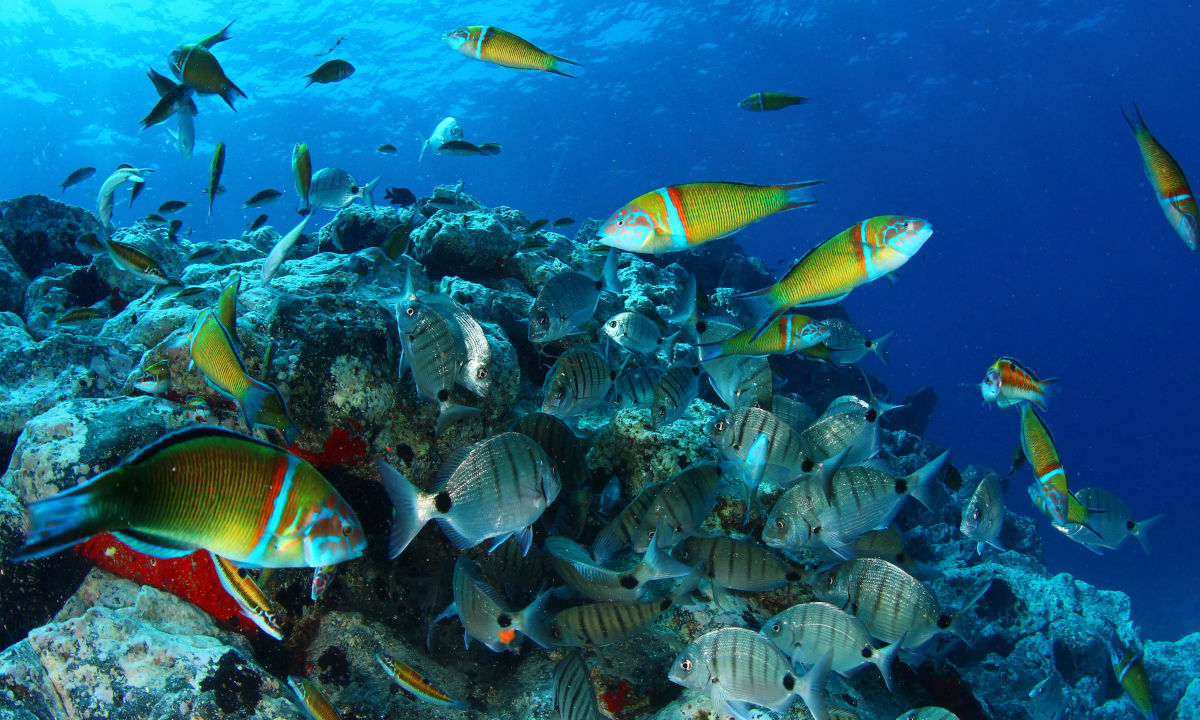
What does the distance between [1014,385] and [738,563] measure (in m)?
2.19

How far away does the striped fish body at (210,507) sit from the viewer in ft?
3.15

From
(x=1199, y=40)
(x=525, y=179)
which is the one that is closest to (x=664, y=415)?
(x=1199, y=40)

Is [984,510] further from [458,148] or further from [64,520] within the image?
[458,148]

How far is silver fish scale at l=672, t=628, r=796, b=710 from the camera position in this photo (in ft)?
7.85

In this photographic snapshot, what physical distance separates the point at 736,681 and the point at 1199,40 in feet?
203

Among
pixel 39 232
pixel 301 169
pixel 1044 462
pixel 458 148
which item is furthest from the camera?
pixel 39 232

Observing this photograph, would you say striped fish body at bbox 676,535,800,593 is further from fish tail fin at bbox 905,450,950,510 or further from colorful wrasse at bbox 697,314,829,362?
colorful wrasse at bbox 697,314,829,362

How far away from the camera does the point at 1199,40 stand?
3841 cm

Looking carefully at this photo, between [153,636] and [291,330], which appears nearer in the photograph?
[153,636]

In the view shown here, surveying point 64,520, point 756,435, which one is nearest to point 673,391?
point 756,435

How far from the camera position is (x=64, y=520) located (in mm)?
942

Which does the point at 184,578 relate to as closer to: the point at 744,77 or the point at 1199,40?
the point at 744,77

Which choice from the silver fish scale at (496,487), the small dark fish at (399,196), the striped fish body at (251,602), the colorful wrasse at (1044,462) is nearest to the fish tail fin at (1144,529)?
the colorful wrasse at (1044,462)

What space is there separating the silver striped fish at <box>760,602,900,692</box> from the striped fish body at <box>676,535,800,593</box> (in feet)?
0.76
